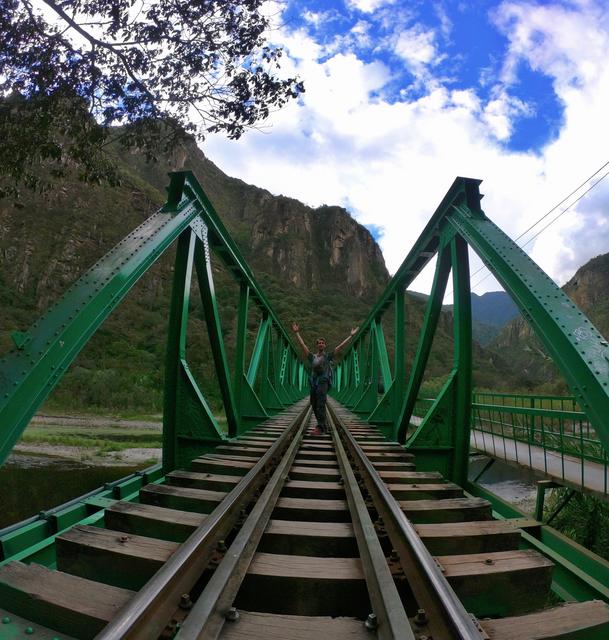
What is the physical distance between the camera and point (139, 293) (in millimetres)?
49531

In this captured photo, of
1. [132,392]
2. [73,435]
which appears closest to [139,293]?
[132,392]

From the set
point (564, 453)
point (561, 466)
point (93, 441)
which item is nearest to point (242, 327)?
point (561, 466)

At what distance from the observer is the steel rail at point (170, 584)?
127cm

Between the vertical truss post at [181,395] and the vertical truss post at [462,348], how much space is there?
2.44m

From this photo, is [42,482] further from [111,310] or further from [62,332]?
[62,332]

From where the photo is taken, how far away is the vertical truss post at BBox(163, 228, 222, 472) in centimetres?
393

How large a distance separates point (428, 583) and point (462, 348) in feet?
9.06

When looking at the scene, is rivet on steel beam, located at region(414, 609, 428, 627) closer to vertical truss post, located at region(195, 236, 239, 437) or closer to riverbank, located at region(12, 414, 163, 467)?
vertical truss post, located at region(195, 236, 239, 437)

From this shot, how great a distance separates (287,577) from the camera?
1.74 m

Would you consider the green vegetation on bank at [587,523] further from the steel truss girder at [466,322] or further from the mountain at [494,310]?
the mountain at [494,310]

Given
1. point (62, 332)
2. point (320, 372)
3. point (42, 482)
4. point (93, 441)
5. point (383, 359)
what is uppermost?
point (62, 332)

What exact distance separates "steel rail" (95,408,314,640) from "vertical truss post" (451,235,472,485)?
98.5 inches

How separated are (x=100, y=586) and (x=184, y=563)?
31 centimetres

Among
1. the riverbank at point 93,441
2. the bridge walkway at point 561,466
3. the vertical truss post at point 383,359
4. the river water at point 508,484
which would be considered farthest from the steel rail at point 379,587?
the riverbank at point 93,441
